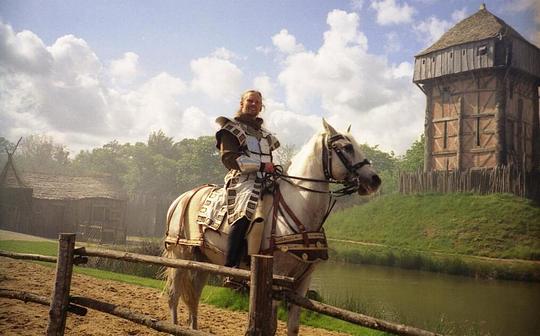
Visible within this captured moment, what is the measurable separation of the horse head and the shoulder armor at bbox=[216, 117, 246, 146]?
93 centimetres

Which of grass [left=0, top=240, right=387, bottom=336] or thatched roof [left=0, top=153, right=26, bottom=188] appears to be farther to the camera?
thatched roof [left=0, top=153, right=26, bottom=188]

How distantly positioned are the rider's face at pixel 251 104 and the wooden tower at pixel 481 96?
2436 centimetres

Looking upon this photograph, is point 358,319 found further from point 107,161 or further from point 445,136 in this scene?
point 107,161

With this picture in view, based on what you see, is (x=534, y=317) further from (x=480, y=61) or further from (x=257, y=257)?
(x=480, y=61)

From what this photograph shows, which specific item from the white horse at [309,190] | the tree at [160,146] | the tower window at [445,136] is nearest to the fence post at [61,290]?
the white horse at [309,190]

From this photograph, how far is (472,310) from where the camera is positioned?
10.9 meters

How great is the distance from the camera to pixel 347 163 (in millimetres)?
4062

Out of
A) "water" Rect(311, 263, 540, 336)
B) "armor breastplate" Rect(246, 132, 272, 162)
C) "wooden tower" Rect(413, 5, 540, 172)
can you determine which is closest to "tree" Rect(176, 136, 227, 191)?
"wooden tower" Rect(413, 5, 540, 172)

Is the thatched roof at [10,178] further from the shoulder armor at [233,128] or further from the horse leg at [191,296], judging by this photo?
the shoulder armor at [233,128]

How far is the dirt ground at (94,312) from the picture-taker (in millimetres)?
5406

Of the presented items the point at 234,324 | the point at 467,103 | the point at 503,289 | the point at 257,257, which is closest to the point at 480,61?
the point at 467,103

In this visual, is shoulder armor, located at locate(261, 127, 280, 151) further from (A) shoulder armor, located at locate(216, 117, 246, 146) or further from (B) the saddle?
(B) the saddle

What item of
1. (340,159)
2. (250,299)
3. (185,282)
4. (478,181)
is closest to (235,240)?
(250,299)

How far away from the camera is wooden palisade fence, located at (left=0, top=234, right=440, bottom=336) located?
2861mm
